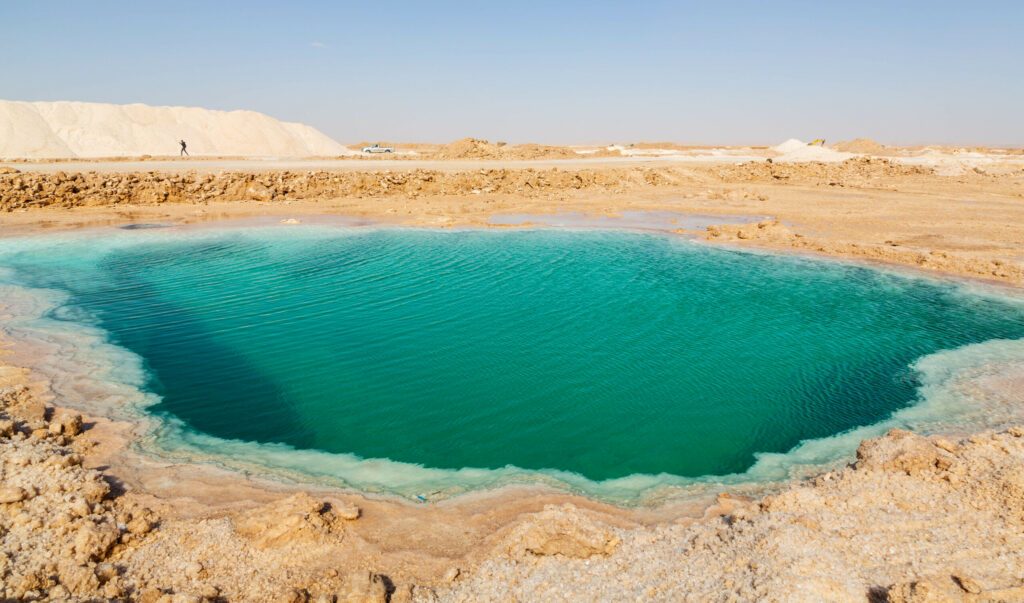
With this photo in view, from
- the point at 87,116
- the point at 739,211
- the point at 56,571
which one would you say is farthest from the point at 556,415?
the point at 87,116

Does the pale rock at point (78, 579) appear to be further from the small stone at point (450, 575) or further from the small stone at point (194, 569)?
the small stone at point (450, 575)

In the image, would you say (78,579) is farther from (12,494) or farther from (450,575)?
(450,575)

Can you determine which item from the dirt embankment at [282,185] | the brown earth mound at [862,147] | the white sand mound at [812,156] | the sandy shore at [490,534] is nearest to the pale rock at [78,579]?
the sandy shore at [490,534]

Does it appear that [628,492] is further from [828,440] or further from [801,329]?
[801,329]

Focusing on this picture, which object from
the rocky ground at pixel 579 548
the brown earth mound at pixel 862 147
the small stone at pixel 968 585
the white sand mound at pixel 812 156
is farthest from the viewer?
the brown earth mound at pixel 862 147

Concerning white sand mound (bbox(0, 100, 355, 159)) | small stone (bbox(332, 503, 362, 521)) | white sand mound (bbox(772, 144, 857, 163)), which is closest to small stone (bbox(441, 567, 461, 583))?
small stone (bbox(332, 503, 362, 521))
